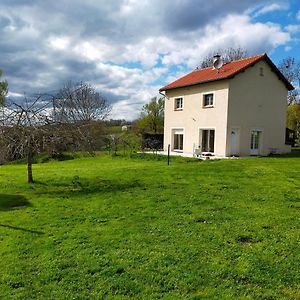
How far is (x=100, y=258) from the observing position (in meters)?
5.76

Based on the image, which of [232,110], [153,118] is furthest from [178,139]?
[153,118]

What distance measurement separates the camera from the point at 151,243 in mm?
6422

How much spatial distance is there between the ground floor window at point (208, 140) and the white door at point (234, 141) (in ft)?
5.35

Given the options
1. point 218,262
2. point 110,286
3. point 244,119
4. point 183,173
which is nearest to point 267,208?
point 218,262

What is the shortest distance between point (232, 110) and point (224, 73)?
3.08 m

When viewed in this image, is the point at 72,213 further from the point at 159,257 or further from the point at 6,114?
the point at 6,114

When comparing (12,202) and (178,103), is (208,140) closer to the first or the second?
(178,103)

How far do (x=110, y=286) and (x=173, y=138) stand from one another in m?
26.4

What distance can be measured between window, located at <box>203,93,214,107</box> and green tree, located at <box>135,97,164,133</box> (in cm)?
2039

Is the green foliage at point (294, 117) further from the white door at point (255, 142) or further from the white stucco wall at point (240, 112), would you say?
the white door at point (255, 142)

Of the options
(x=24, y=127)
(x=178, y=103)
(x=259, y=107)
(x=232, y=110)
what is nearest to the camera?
(x=24, y=127)

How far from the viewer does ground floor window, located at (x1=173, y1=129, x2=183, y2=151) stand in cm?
3025

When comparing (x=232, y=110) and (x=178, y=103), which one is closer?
(x=232, y=110)

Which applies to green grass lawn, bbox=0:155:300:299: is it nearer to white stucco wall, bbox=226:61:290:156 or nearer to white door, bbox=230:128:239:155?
white door, bbox=230:128:239:155
